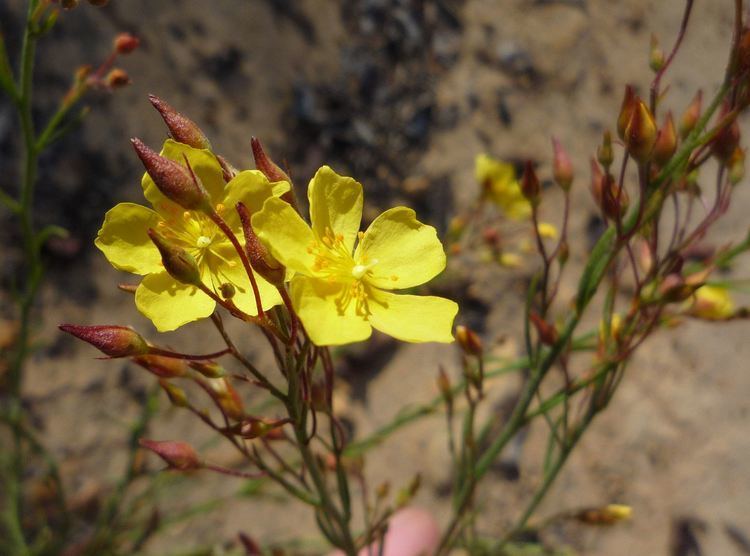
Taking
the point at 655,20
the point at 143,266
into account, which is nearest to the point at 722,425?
the point at 655,20

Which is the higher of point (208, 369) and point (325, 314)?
point (325, 314)

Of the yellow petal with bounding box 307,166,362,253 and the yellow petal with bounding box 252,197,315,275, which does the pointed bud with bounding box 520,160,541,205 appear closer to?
the yellow petal with bounding box 307,166,362,253

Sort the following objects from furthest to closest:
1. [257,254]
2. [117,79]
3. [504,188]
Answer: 1. [504,188]
2. [117,79]
3. [257,254]

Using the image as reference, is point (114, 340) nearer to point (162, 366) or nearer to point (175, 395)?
point (162, 366)

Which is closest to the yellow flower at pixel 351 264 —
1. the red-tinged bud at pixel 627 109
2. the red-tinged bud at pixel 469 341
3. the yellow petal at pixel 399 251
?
the yellow petal at pixel 399 251

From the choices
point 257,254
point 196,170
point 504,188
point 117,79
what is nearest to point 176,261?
point 257,254

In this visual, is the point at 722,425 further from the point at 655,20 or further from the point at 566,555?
the point at 655,20

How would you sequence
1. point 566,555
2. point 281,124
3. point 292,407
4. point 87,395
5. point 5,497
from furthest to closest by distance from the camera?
point 281,124
point 87,395
point 5,497
point 566,555
point 292,407
